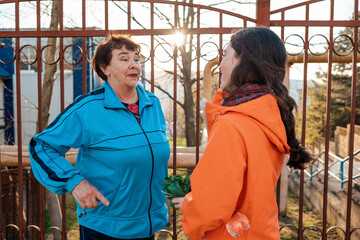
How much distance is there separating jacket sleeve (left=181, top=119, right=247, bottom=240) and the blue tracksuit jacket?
0.66 metres

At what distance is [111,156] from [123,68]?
22.7 inches

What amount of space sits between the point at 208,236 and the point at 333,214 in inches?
285

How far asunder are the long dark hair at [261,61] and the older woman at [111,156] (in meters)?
0.78

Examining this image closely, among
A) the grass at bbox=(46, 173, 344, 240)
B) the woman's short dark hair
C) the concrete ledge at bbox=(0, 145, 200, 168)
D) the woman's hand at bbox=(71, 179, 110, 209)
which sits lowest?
the grass at bbox=(46, 173, 344, 240)

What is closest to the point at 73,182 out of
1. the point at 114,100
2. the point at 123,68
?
the point at 114,100

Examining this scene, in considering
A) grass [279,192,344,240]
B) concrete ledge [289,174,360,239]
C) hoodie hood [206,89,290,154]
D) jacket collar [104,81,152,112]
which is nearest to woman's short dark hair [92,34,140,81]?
jacket collar [104,81,152,112]

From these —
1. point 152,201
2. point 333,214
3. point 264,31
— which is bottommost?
point 333,214

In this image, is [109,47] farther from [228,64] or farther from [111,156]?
[228,64]

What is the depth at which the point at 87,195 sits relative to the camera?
6.18 ft

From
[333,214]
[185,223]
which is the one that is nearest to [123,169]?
[185,223]

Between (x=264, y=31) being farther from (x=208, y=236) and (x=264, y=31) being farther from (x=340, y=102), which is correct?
(x=340, y=102)

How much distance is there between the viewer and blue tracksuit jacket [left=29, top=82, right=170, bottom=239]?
196 cm

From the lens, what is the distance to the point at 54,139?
197cm

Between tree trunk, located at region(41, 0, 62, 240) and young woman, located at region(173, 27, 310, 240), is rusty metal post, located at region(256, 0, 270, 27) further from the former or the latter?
tree trunk, located at region(41, 0, 62, 240)
